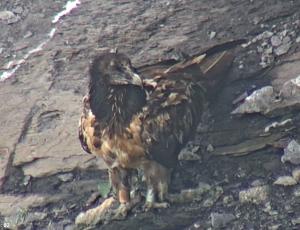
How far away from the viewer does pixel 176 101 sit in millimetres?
7582

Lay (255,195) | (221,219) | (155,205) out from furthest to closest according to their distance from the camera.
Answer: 1. (155,205)
2. (255,195)
3. (221,219)

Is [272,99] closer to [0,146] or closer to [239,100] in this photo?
[239,100]

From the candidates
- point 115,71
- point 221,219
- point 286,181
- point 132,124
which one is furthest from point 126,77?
point 286,181

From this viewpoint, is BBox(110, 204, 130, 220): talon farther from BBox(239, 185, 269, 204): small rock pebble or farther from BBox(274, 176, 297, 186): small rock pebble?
BBox(274, 176, 297, 186): small rock pebble

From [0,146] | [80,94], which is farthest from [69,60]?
[0,146]

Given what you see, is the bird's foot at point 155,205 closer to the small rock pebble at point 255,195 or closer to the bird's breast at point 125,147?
the bird's breast at point 125,147

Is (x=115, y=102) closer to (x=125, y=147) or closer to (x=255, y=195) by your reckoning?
(x=125, y=147)

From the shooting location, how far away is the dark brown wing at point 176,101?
24.1 ft

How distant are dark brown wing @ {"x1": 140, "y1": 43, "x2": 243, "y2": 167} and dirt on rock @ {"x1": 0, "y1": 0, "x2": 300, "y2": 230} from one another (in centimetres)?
24

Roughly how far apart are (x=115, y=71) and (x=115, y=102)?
0.72 ft

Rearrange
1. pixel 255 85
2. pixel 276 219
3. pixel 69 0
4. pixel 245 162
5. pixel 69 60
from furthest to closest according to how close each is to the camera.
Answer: pixel 69 0, pixel 69 60, pixel 255 85, pixel 245 162, pixel 276 219

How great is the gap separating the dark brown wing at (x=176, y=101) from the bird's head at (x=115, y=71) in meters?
0.21

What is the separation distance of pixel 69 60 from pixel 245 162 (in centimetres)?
218

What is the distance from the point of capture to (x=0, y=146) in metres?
8.39
